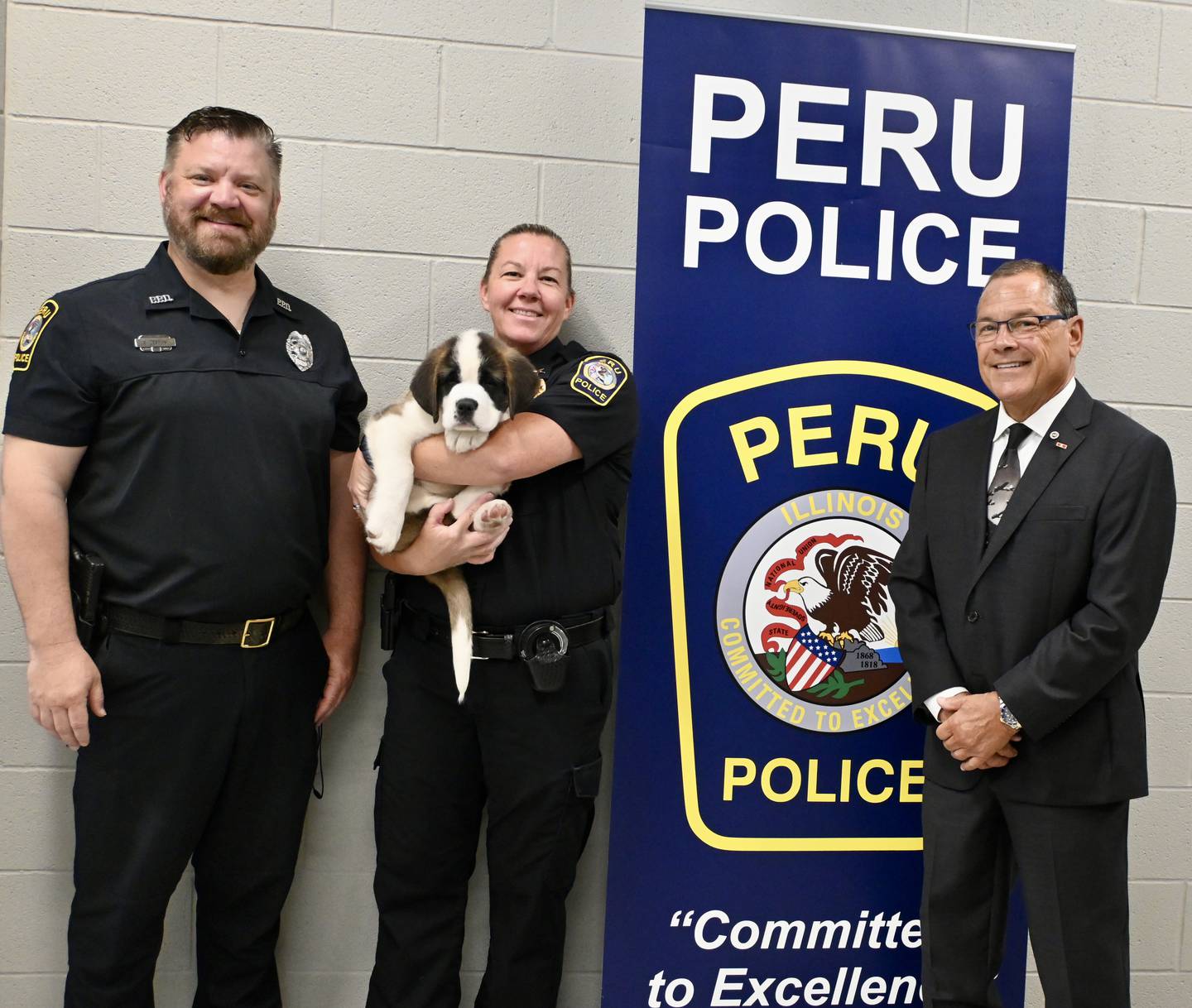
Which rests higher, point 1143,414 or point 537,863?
point 1143,414

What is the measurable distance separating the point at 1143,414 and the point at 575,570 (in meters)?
1.50

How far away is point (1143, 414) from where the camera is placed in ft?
8.02

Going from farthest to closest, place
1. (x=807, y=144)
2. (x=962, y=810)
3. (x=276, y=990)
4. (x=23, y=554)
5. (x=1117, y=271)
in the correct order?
(x=1117, y=271) < (x=807, y=144) < (x=276, y=990) < (x=962, y=810) < (x=23, y=554)

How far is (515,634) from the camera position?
1938mm

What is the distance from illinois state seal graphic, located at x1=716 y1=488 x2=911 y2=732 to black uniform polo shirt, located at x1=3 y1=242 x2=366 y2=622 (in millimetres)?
1002

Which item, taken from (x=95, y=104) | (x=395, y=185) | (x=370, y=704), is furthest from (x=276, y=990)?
(x=95, y=104)

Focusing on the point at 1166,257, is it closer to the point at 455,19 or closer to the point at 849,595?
the point at 849,595

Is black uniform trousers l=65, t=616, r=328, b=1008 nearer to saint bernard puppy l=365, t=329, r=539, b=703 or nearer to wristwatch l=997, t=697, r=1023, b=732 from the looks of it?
saint bernard puppy l=365, t=329, r=539, b=703

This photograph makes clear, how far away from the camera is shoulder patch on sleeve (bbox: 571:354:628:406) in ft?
6.23

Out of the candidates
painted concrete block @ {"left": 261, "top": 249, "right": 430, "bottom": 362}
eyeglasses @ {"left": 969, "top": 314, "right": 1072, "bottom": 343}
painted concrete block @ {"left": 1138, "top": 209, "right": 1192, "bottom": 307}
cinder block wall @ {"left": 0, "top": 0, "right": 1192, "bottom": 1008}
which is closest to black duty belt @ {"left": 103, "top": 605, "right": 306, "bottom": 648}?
cinder block wall @ {"left": 0, "top": 0, "right": 1192, "bottom": 1008}

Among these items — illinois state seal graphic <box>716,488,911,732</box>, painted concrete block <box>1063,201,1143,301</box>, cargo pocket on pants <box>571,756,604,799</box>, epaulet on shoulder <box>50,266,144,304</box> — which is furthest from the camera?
painted concrete block <box>1063,201,1143,301</box>

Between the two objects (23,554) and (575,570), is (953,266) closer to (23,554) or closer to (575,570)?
(575,570)

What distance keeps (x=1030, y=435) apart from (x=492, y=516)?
3.41ft

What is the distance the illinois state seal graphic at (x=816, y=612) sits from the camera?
229 centimetres
